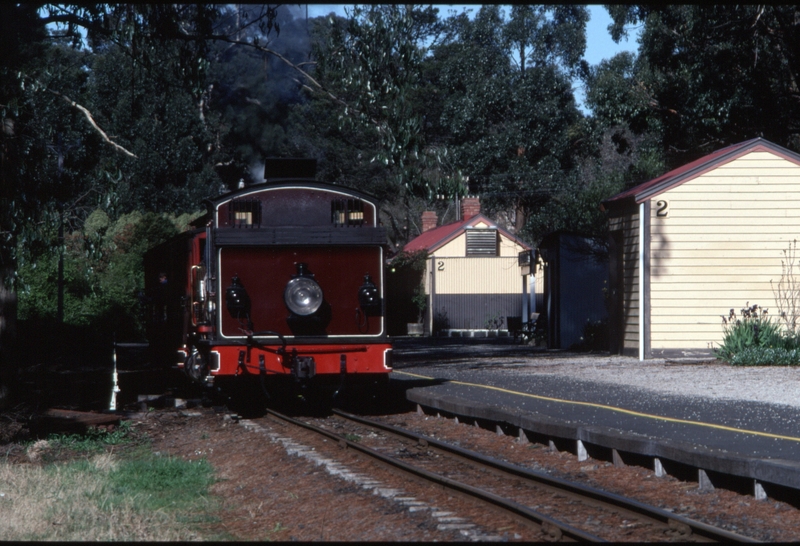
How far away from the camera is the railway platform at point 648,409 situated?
871cm

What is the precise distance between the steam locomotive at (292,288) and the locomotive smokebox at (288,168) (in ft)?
2.88

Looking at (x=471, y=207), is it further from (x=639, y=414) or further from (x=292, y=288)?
(x=639, y=414)

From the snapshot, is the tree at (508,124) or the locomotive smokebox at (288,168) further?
the tree at (508,124)

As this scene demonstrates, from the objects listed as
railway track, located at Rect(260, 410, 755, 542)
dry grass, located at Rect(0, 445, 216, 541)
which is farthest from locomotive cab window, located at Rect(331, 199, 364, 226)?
dry grass, located at Rect(0, 445, 216, 541)

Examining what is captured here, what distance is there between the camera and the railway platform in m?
8.71

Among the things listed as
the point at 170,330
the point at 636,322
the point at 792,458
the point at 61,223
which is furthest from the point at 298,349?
the point at 636,322

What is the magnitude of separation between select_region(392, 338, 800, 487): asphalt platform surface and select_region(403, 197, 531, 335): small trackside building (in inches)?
839

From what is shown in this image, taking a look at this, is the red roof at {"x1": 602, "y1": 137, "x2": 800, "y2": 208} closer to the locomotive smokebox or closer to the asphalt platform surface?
the asphalt platform surface

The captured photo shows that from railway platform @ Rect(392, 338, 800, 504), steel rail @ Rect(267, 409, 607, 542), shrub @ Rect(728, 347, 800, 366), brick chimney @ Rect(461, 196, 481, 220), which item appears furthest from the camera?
brick chimney @ Rect(461, 196, 481, 220)

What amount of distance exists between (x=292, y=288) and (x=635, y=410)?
4711mm

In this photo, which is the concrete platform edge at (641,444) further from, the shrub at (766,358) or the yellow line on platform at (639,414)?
the shrub at (766,358)

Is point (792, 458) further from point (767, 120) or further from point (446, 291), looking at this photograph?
point (446, 291)

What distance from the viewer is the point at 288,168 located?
619 inches

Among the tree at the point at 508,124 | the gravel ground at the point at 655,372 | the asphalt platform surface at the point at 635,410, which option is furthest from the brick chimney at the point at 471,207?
the asphalt platform surface at the point at 635,410
